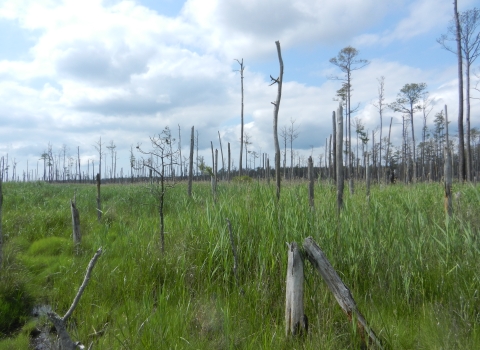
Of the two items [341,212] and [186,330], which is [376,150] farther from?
[186,330]

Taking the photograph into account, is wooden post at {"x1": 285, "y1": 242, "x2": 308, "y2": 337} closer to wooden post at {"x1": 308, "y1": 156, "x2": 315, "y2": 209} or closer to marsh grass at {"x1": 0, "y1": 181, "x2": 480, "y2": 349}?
marsh grass at {"x1": 0, "y1": 181, "x2": 480, "y2": 349}

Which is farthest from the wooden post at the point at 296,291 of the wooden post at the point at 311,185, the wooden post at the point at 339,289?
the wooden post at the point at 311,185

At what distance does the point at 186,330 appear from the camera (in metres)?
2.92

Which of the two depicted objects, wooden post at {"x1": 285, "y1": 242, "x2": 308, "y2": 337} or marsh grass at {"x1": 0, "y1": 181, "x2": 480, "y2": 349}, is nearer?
wooden post at {"x1": 285, "y1": 242, "x2": 308, "y2": 337}

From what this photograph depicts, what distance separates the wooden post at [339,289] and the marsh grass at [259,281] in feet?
0.48

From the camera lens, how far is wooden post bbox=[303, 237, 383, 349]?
2.52 metres

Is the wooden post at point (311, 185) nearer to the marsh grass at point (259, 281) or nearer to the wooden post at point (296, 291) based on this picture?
the marsh grass at point (259, 281)

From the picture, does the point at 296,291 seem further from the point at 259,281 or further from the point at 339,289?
the point at 259,281

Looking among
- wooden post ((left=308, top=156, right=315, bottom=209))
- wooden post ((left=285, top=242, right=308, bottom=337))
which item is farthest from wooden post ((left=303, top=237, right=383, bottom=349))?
wooden post ((left=308, top=156, right=315, bottom=209))

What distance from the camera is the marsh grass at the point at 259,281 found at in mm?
2771

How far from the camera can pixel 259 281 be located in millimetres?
3422

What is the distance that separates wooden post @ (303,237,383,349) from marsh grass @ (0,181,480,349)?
0.48 feet

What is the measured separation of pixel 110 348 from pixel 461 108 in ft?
60.1

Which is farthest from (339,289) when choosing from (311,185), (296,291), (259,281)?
(311,185)
